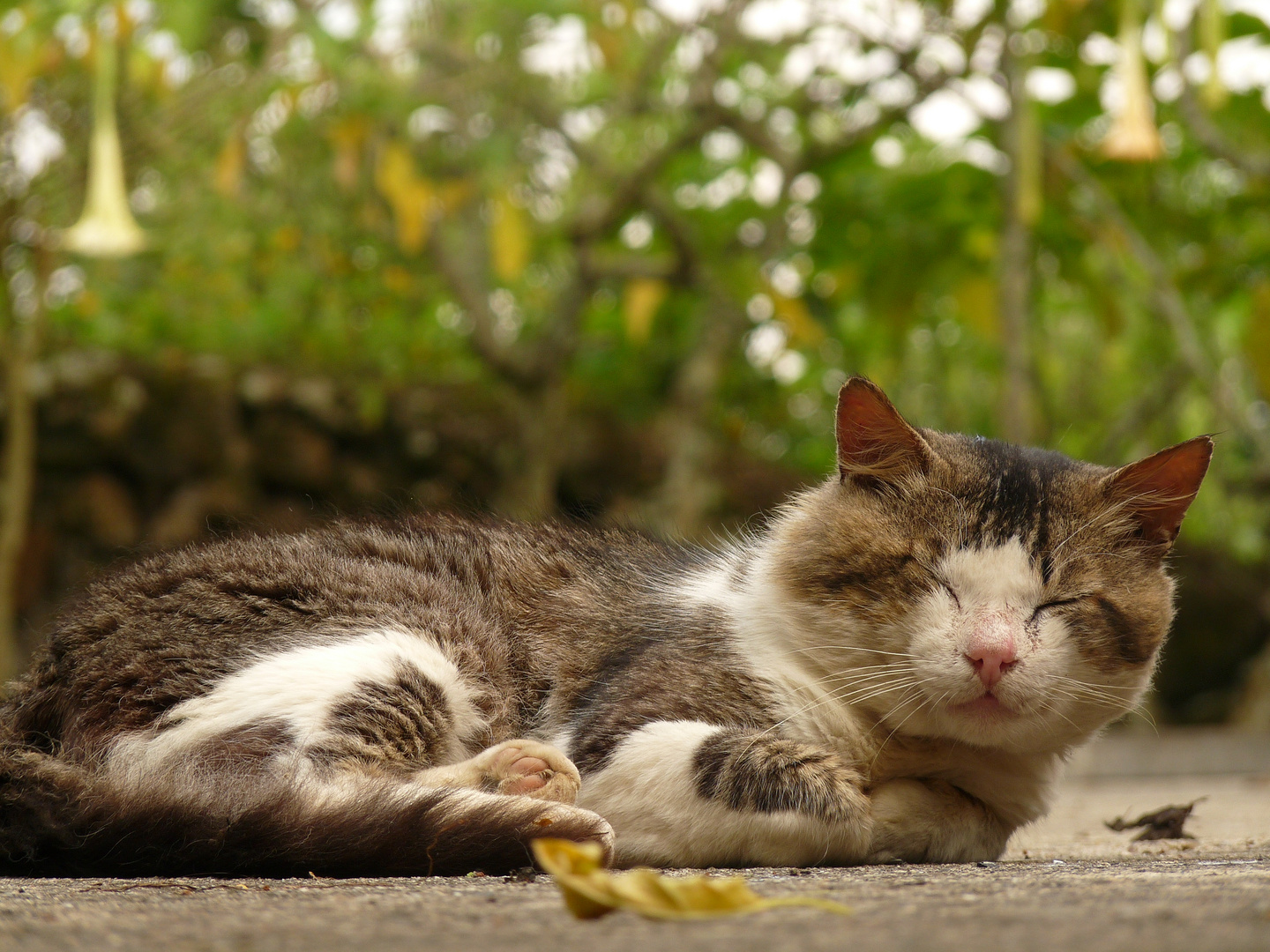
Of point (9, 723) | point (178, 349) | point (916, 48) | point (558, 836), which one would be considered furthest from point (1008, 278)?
point (178, 349)

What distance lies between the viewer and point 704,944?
1.08 m

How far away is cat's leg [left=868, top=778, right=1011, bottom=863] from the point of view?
84.8 inches

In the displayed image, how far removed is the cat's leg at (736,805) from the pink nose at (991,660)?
0.97 ft

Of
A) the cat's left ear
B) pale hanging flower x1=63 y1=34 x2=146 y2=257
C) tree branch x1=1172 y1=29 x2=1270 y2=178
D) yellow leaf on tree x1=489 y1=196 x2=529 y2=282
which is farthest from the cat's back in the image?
tree branch x1=1172 y1=29 x2=1270 y2=178

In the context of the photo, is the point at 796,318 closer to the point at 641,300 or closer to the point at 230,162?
the point at 641,300

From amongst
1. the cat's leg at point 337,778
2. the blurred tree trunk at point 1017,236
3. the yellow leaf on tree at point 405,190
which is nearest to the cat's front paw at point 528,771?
the cat's leg at point 337,778

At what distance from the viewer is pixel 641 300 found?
5.71 metres

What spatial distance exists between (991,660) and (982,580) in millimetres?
170

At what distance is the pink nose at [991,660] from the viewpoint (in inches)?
81.2

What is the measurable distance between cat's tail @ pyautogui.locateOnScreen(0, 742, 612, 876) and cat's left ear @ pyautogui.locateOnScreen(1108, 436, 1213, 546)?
1.25m

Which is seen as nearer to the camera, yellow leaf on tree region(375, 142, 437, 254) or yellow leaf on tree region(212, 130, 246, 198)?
yellow leaf on tree region(212, 130, 246, 198)

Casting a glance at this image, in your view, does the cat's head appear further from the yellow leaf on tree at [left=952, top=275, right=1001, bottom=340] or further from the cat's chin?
the yellow leaf on tree at [left=952, top=275, right=1001, bottom=340]

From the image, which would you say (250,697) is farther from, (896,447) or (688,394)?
(688,394)

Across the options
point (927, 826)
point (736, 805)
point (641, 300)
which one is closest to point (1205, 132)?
point (641, 300)
